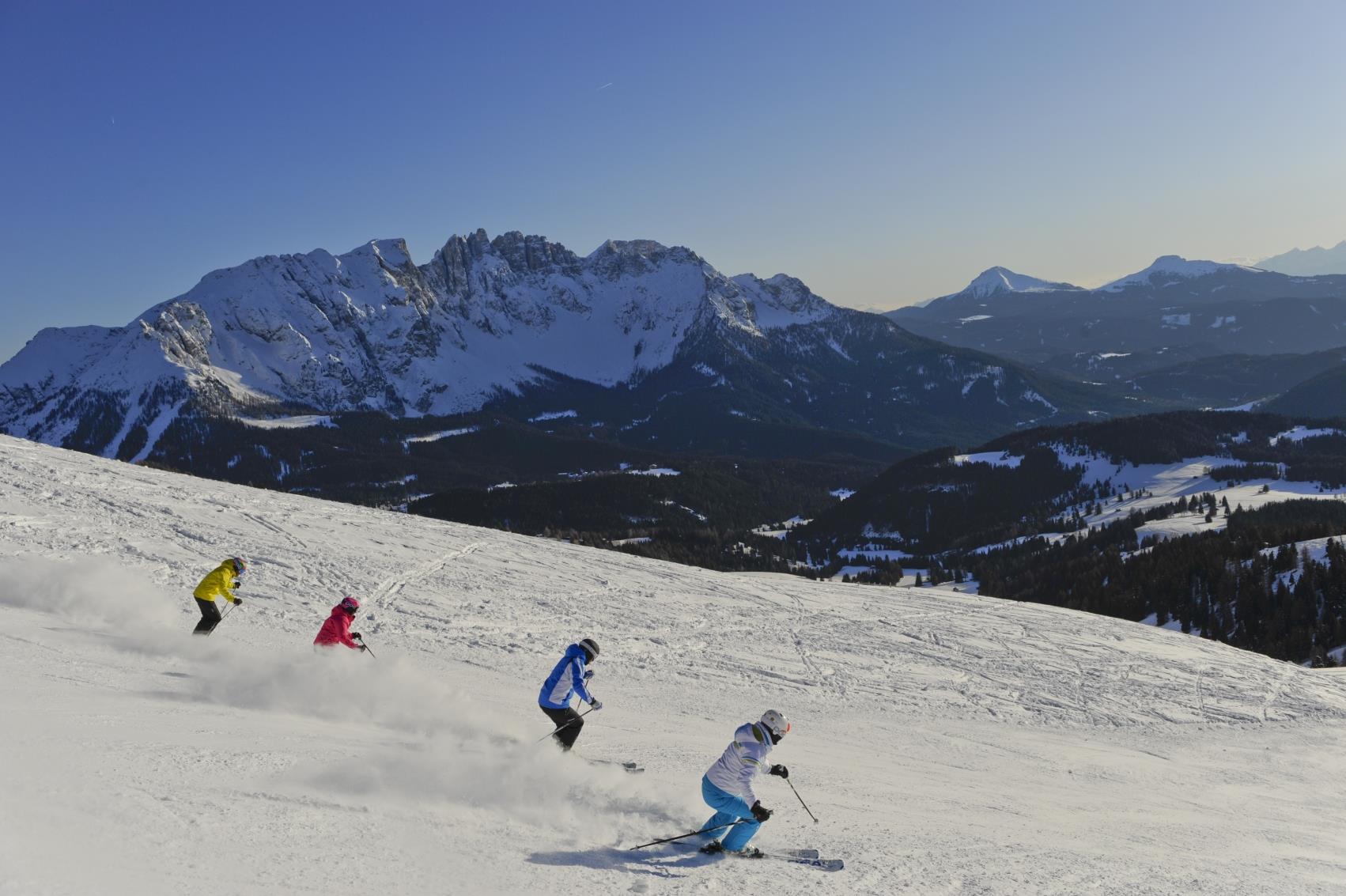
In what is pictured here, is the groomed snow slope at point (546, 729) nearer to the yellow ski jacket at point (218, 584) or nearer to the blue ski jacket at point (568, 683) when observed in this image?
the blue ski jacket at point (568, 683)

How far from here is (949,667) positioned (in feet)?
84.0

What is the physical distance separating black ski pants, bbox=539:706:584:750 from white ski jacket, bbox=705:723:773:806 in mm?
3371

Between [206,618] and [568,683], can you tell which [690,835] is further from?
[206,618]

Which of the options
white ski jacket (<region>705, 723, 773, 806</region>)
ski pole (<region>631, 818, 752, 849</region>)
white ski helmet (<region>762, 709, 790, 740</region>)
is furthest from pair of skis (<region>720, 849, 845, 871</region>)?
white ski helmet (<region>762, 709, 790, 740</region>)

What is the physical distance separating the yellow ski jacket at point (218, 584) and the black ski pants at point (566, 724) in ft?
32.5

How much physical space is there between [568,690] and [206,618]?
1056 centimetres

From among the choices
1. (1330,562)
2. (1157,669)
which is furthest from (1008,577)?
(1157,669)

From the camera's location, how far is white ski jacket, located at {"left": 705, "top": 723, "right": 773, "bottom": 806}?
34.4ft

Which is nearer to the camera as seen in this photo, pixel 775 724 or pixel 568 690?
pixel 775 724

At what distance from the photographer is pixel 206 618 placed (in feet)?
60.6

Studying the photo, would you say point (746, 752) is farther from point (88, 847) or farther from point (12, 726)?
point (12, 726)

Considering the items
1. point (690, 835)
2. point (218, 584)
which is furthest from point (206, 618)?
point (690, 835)

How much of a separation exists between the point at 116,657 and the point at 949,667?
2241 centimetres

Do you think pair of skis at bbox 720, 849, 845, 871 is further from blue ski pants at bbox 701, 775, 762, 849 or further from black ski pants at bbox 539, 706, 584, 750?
black ski pants at bbox 539, 706, 584, 750
